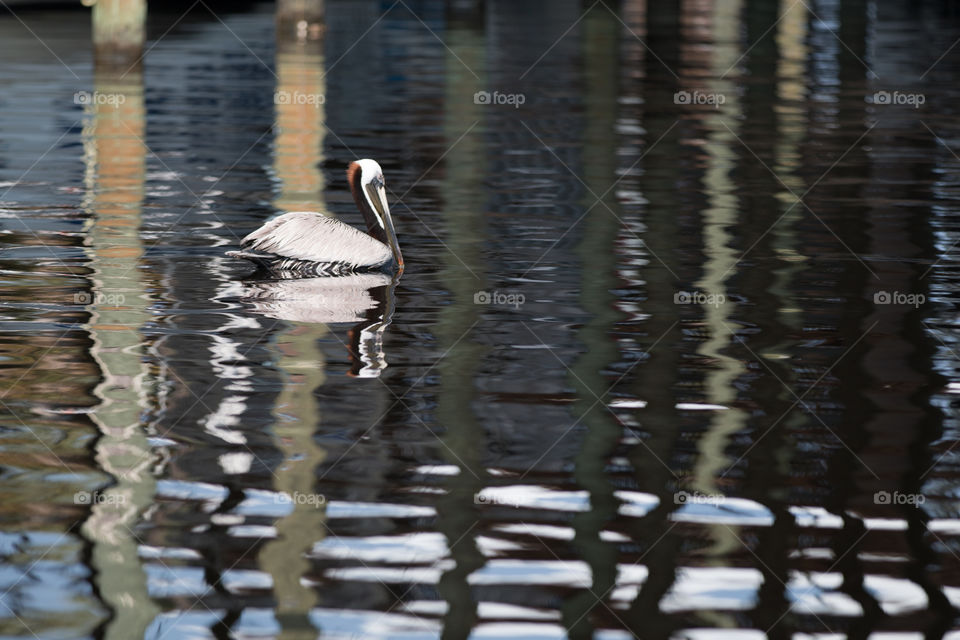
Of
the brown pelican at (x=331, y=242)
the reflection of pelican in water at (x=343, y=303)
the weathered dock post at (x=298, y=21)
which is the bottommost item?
the weathered dock post at (x=298, y=21)

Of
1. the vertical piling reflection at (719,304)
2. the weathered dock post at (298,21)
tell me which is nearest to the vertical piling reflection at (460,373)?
the vertical piling reflection at (719,304)

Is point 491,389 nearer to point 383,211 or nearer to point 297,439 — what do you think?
point 297,439

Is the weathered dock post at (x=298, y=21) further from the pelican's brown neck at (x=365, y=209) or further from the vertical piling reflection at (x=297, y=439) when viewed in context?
the pelican's brown neck at (x=365, y=209)

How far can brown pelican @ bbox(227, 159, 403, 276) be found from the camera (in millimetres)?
9328

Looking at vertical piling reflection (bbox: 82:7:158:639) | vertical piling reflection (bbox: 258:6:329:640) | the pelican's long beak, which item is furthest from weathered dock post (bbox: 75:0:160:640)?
the pelican's long beak

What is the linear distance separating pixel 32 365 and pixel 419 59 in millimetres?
19059

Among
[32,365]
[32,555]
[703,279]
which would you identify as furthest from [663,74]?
[32,555]

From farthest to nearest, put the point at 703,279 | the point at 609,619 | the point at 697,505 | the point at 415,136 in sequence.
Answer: the point at 415,136, the point at 703,279, the point at 697,505, the point at 609,619

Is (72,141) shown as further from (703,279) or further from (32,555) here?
(32,555)

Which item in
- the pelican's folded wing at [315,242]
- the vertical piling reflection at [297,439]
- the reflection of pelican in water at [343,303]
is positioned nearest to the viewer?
the vertical piling reflection at [297,439]

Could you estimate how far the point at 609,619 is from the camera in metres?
4.61

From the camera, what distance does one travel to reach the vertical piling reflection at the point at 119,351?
485 cm

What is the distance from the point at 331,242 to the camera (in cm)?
948

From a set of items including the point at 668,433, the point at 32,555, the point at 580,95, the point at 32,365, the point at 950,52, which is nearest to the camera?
the point at 32,555
